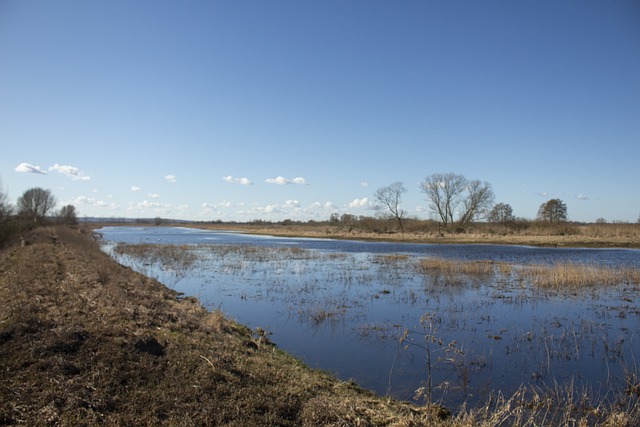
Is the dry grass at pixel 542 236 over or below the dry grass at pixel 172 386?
over

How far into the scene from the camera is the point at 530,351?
29.6 feet

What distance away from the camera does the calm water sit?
763 centimetres

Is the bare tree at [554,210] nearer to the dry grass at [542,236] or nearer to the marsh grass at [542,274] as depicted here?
the dry grass at [542,236]

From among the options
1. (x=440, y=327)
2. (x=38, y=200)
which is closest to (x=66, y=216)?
(x=38, y=200)

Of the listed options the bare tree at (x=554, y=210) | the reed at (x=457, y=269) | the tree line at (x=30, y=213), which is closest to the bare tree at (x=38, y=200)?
the tree line at (x=30, y=213)

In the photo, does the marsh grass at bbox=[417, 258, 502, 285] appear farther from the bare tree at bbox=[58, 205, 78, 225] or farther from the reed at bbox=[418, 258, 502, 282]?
the bare tree at bbox=[58, 205, 78, 225]

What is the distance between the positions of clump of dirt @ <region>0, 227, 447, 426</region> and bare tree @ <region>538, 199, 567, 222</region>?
3268 inches

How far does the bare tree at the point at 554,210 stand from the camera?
76.6 m

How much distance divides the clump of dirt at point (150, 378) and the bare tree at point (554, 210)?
272ft

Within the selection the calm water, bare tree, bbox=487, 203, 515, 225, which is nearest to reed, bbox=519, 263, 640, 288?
the calm water

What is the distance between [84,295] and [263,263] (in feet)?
55.3

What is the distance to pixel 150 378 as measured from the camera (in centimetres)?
560

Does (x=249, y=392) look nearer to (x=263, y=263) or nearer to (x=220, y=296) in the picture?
(x=220, y=296)

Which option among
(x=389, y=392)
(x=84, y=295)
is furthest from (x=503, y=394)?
(x=84, y=295)
